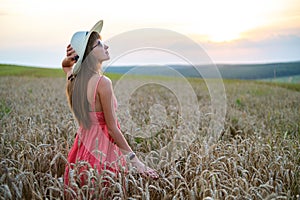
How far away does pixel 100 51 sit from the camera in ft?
12.6

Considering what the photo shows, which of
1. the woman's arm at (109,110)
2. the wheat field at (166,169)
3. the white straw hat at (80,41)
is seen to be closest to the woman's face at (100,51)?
the white straw hat at (80,41)

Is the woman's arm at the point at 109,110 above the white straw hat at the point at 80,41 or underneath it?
underneath

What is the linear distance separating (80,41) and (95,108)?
0.71 m

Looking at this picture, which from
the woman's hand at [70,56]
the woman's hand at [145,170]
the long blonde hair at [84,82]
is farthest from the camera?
the woman's hand at [70,56]

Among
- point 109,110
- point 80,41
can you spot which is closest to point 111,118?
point 109,110

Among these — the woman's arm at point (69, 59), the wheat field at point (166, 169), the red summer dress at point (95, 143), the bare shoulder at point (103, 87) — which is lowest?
the wheat field at point (166, 169)

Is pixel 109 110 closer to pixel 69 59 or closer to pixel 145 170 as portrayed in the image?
pixel 145 170

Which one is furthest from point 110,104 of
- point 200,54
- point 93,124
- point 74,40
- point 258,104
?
point 258,104

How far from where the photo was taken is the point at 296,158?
4.41m

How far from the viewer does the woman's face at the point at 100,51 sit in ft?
12.5

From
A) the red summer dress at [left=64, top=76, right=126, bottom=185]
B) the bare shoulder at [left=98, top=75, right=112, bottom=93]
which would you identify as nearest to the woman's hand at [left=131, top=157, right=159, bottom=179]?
the red summer dress at [left=64, top=76, right=126, bottom=185]

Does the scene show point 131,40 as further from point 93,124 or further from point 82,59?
point 93,124

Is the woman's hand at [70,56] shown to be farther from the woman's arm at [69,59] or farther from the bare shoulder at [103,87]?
the bare shoulder at [103,87]

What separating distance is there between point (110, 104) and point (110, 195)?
34.7 inches
